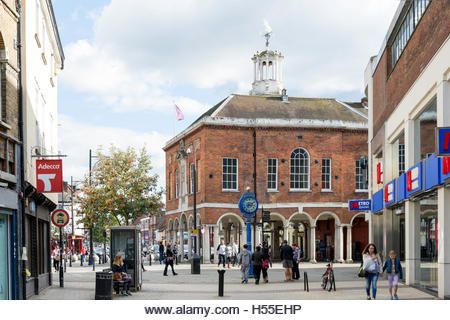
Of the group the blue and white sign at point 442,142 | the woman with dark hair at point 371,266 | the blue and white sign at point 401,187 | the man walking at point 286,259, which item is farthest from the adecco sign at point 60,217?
the blue and white sign at point 442,142

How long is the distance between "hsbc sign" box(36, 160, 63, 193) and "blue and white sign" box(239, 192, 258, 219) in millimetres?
1830

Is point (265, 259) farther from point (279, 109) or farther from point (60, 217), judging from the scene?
point (60, 217)

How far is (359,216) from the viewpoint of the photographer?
7.74 meters

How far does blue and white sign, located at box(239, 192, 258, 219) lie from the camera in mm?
6902

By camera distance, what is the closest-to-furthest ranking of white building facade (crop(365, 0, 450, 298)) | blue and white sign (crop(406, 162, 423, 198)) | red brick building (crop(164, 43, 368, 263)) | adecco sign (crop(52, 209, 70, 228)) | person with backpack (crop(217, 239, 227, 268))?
red brick building (crop(164, 43, 368, 263))
person with backpack (crop(217, 239, 227, 268))
white building facade (crop(365, 0, 450, 298))
blue and white sign (crop(406, 162, 423, 198))
adecco sign (crop(52, 209, 70, 228))

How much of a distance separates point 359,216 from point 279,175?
2.85ft

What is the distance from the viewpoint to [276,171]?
24.0 feet

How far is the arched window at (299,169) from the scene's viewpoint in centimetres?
760

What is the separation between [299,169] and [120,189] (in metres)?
1.59

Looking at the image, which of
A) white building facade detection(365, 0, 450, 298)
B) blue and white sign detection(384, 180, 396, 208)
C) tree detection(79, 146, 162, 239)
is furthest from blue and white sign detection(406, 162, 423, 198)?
tree detection(79, 146, 162, 239)

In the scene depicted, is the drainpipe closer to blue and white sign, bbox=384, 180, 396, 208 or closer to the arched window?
the arched window
